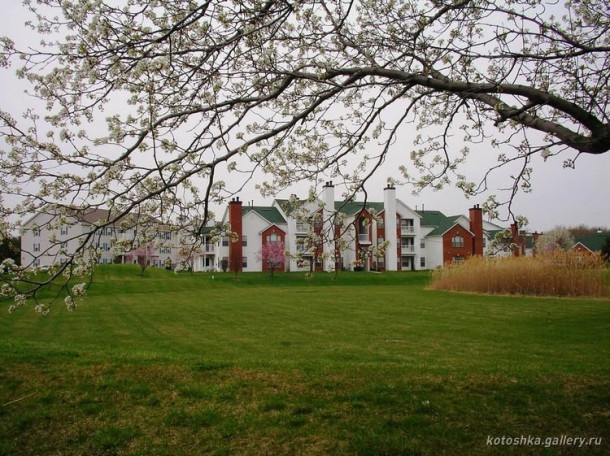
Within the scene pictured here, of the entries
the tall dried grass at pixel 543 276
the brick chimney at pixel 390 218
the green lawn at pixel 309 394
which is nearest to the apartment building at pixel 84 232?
the green lawn at pixel 309 394

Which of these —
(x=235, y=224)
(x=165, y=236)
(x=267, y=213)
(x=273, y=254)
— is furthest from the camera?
(x=267, y=213)

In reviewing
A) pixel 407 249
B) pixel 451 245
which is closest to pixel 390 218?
pixel 407 249

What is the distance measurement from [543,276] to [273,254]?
34.1 meters

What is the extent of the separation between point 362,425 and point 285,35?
4.81m

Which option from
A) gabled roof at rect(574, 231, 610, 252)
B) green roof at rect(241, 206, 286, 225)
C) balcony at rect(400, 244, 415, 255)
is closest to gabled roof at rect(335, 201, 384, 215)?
→ balcony at rect(400, 244, 415, 255)

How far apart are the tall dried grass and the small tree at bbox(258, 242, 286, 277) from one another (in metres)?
29.4

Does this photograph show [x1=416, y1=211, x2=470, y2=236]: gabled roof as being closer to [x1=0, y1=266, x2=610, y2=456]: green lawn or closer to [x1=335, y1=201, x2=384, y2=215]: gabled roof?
[x1=335, y1=201, x2=384, y2=215]: gabled roof

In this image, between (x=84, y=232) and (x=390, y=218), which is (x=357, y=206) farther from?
(x=84, y=232)

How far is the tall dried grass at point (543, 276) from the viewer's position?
22.9 m

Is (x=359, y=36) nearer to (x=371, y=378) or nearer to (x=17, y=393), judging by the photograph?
(x=371, y=378)

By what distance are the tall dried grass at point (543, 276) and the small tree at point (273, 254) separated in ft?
96.6

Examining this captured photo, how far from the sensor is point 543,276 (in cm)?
2386

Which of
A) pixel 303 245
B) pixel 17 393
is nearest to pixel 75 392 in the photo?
pixel 17 393

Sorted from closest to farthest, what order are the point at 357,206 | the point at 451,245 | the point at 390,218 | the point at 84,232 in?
1. the point at 84,232
2. the point at 357,206
3. the point at 390,218
4. the point at 451,245
